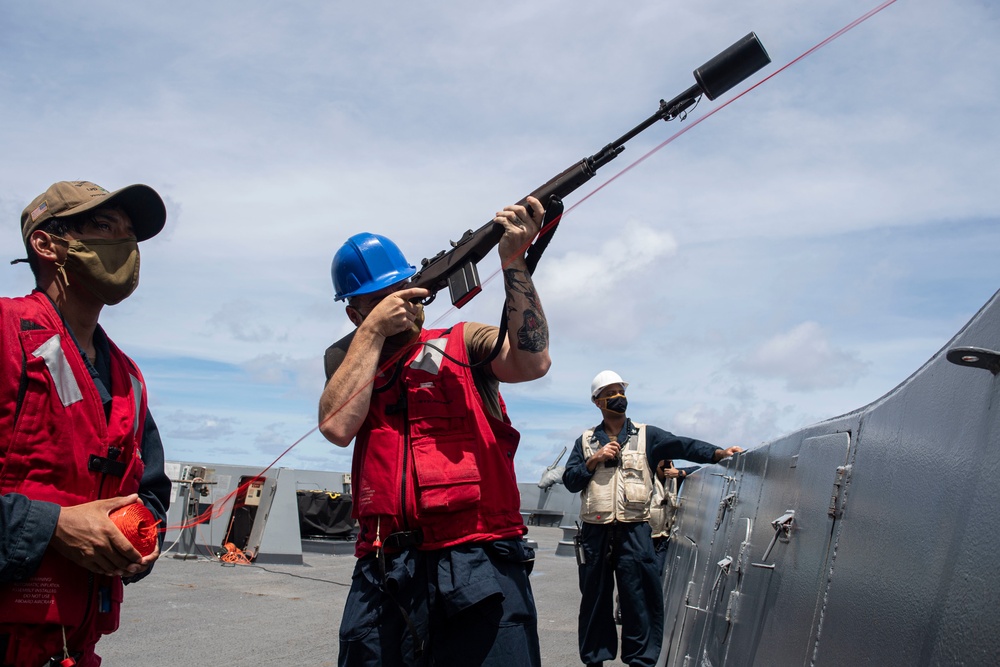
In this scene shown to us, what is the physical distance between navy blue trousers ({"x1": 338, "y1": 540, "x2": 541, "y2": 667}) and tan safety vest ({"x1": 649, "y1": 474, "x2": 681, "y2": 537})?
4.84 m

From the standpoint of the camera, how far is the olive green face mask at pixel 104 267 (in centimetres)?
265

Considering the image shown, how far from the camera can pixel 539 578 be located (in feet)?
40.9

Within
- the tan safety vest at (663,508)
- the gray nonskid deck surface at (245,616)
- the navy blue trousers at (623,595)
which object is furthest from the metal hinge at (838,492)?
the tan safety vest at (663,508)

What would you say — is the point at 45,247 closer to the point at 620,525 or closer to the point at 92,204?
the point at 92,204

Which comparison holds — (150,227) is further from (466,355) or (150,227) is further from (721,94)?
(721,94)

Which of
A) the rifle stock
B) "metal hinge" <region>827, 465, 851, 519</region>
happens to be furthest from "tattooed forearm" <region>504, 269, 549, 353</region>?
"metal hinge" <region>827, 465, 851, 519</region>

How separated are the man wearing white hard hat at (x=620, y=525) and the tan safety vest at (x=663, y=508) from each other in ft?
2.05

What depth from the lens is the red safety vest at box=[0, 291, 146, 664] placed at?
2.33 m

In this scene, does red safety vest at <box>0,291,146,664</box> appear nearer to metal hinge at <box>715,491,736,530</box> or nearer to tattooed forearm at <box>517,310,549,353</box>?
tattooed forearm at <box>517,310,549,353</box>

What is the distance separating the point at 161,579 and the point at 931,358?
9.45 metres

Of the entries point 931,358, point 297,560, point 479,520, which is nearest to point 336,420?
point 479,520

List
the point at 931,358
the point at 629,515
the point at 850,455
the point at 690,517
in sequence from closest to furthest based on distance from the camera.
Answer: the point at 931,358
the point at 850,455
the point at 629,515
the point at 690,517

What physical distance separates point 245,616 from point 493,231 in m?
5.70

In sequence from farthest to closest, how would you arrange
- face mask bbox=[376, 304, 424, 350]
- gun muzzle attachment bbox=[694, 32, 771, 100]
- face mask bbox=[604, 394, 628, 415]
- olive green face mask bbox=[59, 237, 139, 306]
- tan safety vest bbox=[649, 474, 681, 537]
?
tan safety vest bbox=[649, 474, 681, 537] < face mask bbox=[604, 394, 628, 415] < face mask bbox=[376, 304, 424, 350] < gun muzzle attachment bbox=[694, 32, 771, 100] < olive green face mask bbox=[59, 237, 139, 306]
